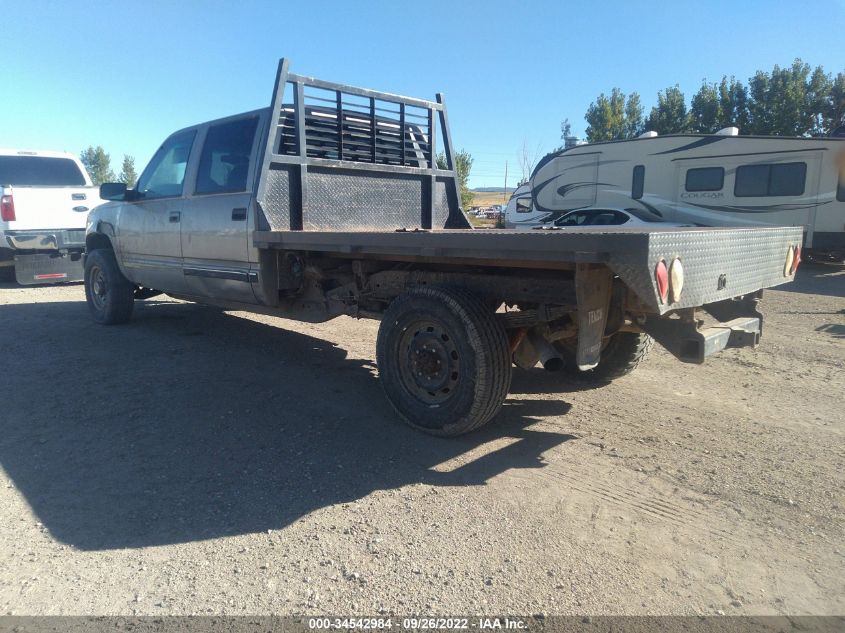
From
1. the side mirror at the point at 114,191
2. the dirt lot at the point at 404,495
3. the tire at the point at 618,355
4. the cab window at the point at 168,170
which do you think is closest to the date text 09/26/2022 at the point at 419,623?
the dirt lot at the point at 404,495

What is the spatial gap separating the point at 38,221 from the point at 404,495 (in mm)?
10267

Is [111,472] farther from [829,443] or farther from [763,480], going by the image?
[829,443]

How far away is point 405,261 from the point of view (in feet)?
14.6

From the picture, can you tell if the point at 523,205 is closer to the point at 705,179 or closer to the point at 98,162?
the point at 705,179

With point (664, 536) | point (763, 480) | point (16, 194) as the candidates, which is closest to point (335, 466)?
point (664, 536)

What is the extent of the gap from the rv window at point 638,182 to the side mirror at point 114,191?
12.6 m

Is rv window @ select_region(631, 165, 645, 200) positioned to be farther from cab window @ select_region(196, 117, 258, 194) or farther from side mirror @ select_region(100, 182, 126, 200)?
side mirror @ select_region(100, 182, 126, 200)

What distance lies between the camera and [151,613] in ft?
7.95

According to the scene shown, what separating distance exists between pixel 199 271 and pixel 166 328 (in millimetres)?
1866

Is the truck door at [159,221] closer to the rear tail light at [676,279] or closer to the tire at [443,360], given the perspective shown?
the tire at [443,360]

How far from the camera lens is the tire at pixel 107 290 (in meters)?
7.49

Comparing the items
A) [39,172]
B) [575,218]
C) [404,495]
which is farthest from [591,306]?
[39,172]

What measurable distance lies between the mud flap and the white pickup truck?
10269 mm

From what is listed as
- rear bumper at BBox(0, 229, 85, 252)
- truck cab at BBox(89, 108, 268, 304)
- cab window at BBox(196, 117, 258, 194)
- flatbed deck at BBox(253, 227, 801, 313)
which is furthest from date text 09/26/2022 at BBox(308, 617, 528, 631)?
rear bumper at BBox(0, 229, 85, 252)
